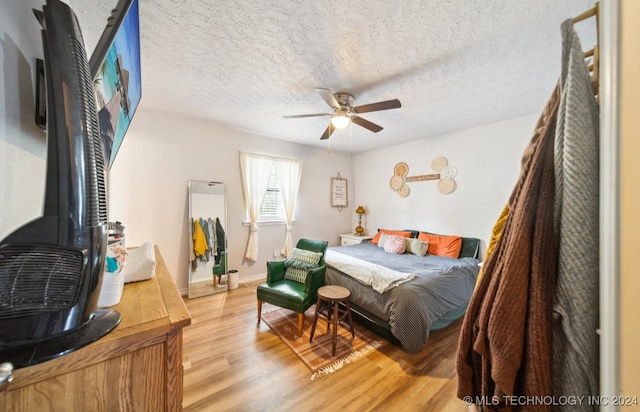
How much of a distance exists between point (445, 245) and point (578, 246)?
3.19 m

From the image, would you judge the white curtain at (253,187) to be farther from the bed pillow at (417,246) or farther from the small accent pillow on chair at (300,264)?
the bed pillow at (417,246)

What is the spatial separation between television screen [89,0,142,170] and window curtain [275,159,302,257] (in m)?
2.73

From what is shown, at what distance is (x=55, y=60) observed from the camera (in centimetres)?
51

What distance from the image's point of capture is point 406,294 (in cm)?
195

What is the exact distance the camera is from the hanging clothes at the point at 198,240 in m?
3.17

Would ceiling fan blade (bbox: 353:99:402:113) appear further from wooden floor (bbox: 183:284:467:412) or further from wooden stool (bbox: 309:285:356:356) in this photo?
wooden floor (bbox: 183:284:467:412)

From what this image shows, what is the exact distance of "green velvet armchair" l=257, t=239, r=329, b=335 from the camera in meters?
2.21

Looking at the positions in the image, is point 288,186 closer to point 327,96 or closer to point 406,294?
point 327,96

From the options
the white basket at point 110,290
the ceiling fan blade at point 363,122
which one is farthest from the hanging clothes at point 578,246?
the ceiling fan blade at point 363,122

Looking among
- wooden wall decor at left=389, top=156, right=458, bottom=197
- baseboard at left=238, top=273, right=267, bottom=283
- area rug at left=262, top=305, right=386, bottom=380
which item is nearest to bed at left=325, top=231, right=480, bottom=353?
area rug at left=262, top=305, right=386, bottom=380

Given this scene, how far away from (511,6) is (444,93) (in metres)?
1.06

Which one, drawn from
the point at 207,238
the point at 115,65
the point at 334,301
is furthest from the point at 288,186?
the point at 115,65

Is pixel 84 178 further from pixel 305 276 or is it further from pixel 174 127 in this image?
pixel 174 127

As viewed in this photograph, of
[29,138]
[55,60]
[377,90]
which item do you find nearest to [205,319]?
[29,138]
